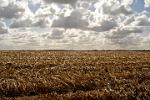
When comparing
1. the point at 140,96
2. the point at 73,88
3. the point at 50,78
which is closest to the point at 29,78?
the point at 50,78

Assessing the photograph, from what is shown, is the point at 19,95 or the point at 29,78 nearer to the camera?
the point at 19,95

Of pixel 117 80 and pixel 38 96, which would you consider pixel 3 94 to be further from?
pixel 117 80

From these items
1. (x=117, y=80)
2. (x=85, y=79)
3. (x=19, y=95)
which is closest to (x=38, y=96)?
(x=19, y=95)

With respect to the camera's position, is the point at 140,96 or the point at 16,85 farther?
the point at 16,85

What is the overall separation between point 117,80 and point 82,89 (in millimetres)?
4090

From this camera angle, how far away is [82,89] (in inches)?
1081

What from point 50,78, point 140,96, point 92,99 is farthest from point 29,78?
point 140,96

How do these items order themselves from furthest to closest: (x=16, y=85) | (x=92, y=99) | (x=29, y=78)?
(x=29, y=78) → (x=16, y=85) → (x=92, y=99)

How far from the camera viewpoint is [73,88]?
27.3 meters

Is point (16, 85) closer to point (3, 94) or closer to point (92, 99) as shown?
point (3, 94)

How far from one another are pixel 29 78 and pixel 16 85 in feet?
9.58

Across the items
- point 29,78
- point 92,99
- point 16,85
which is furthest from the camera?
point 29,78

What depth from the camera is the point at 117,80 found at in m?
30.1

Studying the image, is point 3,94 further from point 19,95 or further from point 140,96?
point 140,96
